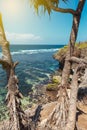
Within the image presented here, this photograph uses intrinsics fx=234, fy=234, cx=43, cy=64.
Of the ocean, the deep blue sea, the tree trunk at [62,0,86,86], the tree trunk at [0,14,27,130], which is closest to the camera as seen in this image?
the tree trunk at [0,14,27,130]

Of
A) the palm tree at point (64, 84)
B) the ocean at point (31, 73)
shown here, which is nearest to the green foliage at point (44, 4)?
the palm tree at point (64, 84)

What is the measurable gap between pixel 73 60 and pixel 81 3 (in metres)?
2.89

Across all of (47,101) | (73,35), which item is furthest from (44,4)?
(47,101)

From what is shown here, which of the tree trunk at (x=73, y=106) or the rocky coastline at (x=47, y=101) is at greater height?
the tree trunk at (x=73, y=106)

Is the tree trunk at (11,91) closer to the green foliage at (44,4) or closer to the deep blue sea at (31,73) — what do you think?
the green foliage at (44,4)

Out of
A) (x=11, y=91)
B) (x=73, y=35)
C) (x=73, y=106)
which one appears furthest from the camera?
(x=73, y=35)

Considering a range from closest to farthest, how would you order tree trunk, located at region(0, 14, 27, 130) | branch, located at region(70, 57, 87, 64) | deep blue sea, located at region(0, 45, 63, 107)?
tree trunk, located at region(0, 14, 27, 130) < branch, located at region(70, 57, 87, 64) < deep blue sea, located at region(0, 45, 63, 107)

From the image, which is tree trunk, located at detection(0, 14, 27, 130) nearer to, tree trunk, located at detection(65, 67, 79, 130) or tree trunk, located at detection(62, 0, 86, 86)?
tree trunk, located at detection(65, 67, 79, 130)

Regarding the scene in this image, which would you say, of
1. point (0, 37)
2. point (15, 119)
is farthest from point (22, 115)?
point (0, 37)

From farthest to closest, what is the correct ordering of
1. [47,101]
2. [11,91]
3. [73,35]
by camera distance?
[47,101] → [73,35] → [11,91]

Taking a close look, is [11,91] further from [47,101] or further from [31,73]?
[31,73]

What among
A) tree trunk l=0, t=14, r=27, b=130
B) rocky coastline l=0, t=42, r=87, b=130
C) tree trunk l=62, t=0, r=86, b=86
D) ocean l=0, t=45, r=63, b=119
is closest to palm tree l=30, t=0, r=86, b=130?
tree trunk l=62, t=0, r=86, b=86

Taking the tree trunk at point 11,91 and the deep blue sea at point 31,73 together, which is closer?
the tree trunk at point 11,91

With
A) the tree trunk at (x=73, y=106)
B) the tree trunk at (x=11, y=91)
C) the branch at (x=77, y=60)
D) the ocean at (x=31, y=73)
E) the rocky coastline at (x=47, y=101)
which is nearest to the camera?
the tree trunk at (x=11, y=91)
